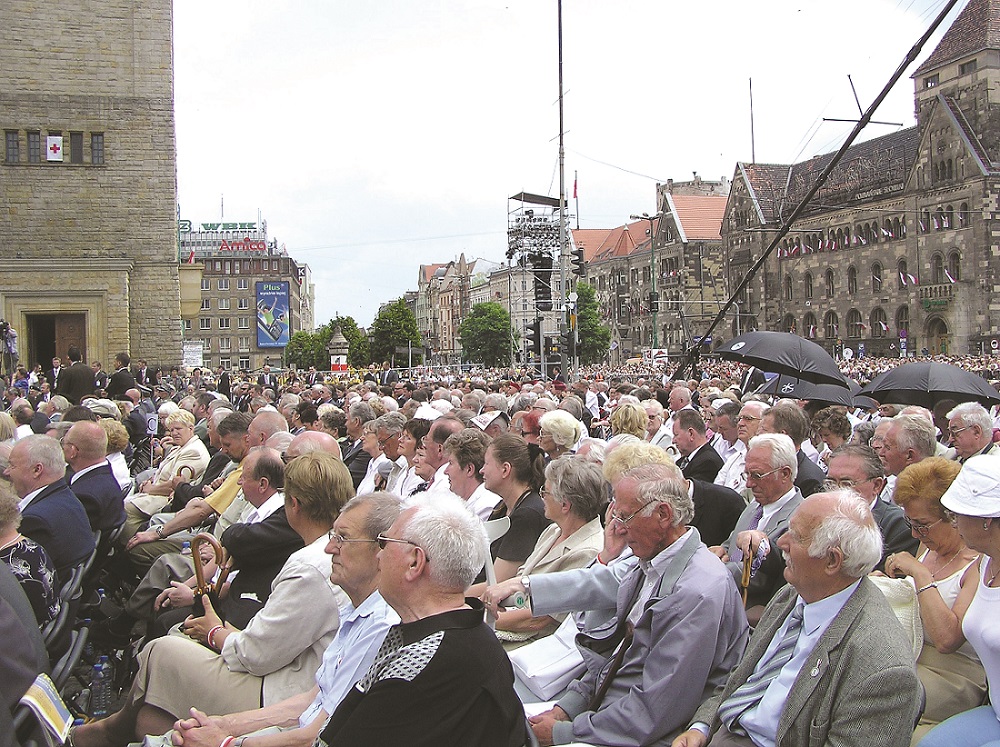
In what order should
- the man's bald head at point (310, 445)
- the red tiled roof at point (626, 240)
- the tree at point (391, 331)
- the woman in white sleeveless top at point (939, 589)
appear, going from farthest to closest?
the red tiled roof at point (626, 240) < the tree at point (391, 331) < the man's bald head at point (310, 445) < the woman in white sleeveless top at point (939, 589)

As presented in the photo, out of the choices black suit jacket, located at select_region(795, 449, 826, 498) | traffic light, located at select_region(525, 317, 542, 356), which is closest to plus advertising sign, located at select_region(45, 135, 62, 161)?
traffic light, located at select_region(525, 317, 542, 356)

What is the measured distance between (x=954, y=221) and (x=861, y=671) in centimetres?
5739

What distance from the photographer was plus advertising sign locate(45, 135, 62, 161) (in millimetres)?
29844

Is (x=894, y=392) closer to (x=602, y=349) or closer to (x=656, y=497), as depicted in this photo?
(x=656, y=497)

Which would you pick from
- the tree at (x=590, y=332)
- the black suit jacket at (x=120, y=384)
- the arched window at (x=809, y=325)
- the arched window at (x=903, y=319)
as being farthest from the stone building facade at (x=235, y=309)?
the black suit jacket at (x=120, y=384)

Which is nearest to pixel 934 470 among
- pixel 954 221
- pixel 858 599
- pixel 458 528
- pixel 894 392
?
pixel 858 599

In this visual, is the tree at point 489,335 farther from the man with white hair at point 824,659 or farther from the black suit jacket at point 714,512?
the man with white hair at point 824,659

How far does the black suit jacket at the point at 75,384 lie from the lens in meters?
16.3

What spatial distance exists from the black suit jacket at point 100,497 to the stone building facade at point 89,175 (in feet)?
82.0

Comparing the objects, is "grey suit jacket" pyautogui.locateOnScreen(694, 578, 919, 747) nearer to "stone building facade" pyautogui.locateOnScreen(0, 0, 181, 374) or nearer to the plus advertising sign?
"stone building facade" pyautogui.locateOnScreen(0, 0, 181, 374)

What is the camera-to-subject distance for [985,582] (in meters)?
3.68

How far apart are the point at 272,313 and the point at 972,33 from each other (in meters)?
88.4

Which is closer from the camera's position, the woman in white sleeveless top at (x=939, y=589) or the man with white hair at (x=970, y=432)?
the woman in white sleeveless top at (x=939, y=589)

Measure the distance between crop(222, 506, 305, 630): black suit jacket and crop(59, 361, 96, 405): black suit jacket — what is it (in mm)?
12523
